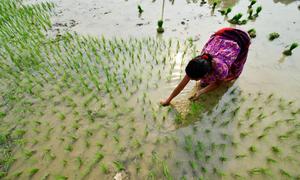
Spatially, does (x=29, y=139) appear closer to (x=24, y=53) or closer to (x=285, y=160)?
(x=24, y=53)

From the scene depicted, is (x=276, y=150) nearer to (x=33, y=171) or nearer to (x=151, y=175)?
(x=151, y=175)

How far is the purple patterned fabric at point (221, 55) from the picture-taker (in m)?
2.18

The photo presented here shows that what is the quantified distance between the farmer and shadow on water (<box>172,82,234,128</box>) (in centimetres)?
14

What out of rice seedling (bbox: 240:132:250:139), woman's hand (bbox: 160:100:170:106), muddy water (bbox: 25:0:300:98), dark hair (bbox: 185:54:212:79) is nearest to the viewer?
dark hair (bbox: 185:54:212:79)

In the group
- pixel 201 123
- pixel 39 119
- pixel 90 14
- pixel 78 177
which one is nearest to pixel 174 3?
pixel 90 14

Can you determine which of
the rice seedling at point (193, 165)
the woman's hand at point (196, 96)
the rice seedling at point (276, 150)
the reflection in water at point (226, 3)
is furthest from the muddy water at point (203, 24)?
the rice seedling at point (193, 165)

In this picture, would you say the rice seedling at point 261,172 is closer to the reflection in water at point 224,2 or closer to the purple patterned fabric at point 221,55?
the purple patterned fabric at point 221,55

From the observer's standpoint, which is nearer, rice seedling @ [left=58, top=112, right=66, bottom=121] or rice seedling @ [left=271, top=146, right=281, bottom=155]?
rice seedling @ [left=271, top=146, right=281, bottom=155]

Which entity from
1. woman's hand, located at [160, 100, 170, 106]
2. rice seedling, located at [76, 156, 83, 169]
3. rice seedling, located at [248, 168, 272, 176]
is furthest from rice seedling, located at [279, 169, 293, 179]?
rice seedling, located at [76, 156, 83, 169]

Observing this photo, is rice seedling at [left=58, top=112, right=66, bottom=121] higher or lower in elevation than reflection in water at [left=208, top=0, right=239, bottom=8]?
lower

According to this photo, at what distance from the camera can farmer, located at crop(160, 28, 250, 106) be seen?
193cm

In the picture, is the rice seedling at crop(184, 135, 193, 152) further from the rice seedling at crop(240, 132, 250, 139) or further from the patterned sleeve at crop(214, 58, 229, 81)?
the patterned sleeve at crop(214, 58, 229, 81)

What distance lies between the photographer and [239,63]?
2639mm

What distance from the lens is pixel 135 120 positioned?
254cm
